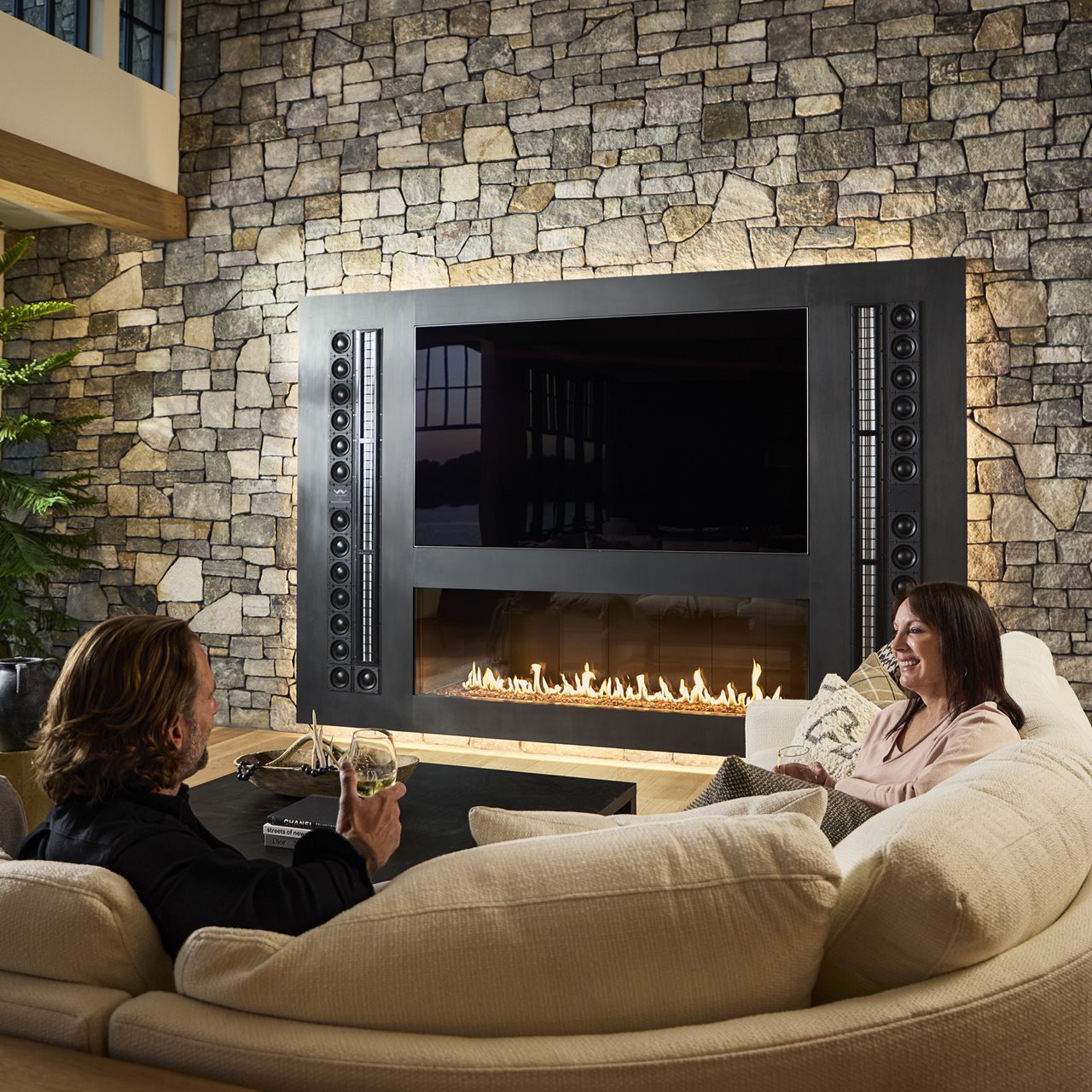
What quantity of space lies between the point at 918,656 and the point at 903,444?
85.6 inches

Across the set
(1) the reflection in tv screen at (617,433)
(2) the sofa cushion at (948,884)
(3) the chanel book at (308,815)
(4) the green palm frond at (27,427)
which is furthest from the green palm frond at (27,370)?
(2) the sofa cushion at (948,884)

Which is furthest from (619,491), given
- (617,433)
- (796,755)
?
(796,755)

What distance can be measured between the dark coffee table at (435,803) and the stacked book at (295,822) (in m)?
0.03

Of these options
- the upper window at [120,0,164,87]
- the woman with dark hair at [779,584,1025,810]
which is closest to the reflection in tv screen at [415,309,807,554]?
the upper window at [120,0,164,87]

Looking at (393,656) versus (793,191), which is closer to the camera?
(793,191)

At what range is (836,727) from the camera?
2.74 m

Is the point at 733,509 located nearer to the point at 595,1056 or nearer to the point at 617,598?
the point at 617,598

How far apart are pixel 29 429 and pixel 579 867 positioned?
4.73 meters

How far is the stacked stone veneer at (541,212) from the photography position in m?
4.27

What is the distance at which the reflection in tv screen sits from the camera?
4.48m

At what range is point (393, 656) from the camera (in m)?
5.04

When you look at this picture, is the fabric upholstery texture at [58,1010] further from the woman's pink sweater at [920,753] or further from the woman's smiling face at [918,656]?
the woman's smiling face at [918,656]

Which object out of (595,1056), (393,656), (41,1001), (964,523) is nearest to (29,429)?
(393,656)

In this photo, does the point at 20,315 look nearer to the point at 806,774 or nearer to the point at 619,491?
the point at 619,491
